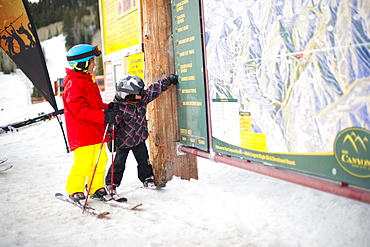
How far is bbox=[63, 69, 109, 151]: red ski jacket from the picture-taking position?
11.8 feet

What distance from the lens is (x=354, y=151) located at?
208cm

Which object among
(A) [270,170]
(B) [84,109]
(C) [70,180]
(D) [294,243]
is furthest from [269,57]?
(C) [70,180]

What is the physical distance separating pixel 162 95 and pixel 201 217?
1533 millimetres

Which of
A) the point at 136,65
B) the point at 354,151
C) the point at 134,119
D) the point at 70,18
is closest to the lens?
the point at 354,151

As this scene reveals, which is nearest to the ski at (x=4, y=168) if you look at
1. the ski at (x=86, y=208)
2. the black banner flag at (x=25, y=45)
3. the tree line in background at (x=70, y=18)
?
the black banner flag at (x=25, y=45)

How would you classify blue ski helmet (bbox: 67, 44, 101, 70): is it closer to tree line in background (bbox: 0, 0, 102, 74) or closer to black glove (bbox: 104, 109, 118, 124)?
black glove (bbox: 104, 109, 118, 124)

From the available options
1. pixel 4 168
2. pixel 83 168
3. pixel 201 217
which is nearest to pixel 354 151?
pixel 201 217

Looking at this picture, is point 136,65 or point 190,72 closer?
point 190,72

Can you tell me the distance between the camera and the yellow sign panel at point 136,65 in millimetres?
4383

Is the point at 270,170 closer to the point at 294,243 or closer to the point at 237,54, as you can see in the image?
the point at 294,243

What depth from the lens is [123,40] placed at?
500 cm

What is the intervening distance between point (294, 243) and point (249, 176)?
63.0 inches

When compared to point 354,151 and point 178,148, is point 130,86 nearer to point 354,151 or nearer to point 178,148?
point 178,148

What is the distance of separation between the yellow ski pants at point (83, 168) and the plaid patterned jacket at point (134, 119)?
0.26 m
